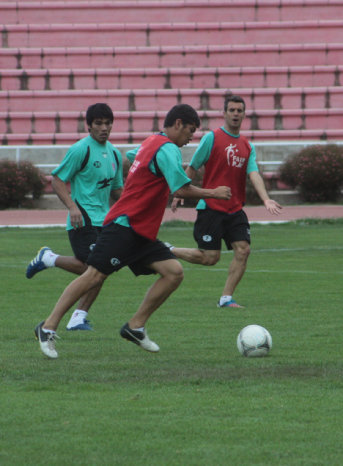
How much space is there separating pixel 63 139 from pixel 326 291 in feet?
64.6

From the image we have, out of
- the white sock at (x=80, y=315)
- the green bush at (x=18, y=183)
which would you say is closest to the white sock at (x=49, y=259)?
the white sock at (x=80, y=315)

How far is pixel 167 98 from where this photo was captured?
31.5 m

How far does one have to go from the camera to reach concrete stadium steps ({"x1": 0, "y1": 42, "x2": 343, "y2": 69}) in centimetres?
3247

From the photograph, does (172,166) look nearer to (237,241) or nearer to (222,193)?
(222,193)

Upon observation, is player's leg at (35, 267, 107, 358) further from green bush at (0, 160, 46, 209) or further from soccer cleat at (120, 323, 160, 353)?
green bush at (0, 160, 46, 209)

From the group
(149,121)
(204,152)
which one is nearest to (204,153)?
(204,152)

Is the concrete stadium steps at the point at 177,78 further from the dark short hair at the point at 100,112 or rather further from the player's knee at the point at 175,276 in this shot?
the player's knee at the point at 175,276

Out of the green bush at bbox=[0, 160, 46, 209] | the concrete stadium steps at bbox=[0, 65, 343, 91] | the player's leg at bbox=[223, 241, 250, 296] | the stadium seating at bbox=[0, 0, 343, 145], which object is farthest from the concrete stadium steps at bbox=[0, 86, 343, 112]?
the player's leg at bbox=[223, 241, 250, 296]

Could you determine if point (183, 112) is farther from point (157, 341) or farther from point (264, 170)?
point (264, 170)

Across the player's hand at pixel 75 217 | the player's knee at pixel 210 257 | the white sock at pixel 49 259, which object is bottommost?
the player's knee at pixel 210 257

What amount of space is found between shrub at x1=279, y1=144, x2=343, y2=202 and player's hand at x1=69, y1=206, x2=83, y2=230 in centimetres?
1849

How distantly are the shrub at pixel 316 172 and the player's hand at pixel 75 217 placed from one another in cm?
1849

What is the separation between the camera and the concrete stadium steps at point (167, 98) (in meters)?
31.3

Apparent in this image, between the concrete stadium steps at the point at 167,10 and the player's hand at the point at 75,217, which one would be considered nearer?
the player's hand at the point at 75,217
